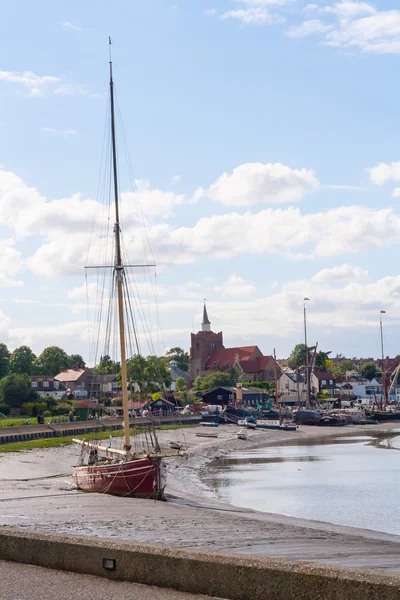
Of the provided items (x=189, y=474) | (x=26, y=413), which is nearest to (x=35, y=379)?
(x=26, y=413)

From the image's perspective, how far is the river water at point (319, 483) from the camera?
38125 mm

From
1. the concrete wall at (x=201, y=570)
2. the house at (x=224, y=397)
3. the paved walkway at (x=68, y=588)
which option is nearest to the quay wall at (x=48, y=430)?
the concrete wall at (x=201, y=570)

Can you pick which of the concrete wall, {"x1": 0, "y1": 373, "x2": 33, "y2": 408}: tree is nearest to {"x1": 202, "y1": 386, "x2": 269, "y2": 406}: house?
{"x1": 0, "y1": 373, "x2": 33, "y2": 408}: tree

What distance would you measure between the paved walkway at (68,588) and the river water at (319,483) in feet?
76.3

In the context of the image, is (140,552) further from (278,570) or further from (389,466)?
(389,466)

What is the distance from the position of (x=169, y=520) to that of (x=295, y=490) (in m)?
22.5

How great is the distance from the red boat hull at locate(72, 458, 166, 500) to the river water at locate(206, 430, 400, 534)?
224 inches

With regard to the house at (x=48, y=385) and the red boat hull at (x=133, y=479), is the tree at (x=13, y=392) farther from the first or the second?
the red boat hull at (x=133, y=479)

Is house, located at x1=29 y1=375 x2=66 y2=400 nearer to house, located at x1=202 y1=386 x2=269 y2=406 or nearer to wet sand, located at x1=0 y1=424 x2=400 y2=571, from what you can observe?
house, located at x1=202 y1=386 x2=269 y2=406

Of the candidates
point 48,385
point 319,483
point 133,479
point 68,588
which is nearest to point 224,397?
point 48,385

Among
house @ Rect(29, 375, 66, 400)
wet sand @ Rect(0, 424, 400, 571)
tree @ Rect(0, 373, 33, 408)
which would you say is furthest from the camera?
house @ Rect(29, 375, 66, 400)

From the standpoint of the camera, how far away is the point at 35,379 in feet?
611

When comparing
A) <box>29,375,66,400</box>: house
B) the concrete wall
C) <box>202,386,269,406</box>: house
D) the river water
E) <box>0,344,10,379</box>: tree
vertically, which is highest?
<box>0,344,10,379</box>: tree

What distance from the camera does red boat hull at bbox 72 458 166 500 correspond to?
123ft
